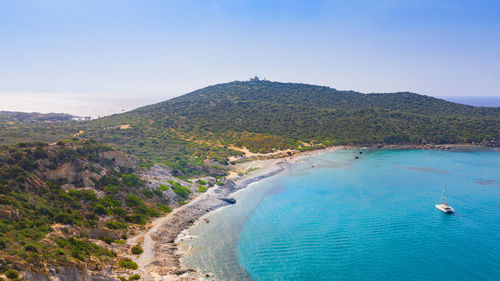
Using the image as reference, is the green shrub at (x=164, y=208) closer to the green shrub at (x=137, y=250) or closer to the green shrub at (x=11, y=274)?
the green shrub at (x=137, y=250)

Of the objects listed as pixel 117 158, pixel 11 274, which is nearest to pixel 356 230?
pixel 11 274

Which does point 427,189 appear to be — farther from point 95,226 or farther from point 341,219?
point 95,226

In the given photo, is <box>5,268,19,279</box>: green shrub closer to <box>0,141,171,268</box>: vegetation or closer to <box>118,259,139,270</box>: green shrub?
<box>0,141,171,268</box>: vegetation

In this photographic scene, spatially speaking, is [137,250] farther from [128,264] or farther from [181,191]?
[181,191]

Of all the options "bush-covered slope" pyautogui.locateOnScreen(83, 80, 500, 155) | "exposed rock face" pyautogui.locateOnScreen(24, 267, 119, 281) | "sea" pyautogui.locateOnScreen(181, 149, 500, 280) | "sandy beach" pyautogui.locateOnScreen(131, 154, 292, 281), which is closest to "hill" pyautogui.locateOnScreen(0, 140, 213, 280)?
"exposed rock face" pyautogui.locateOnScreen(24, 267, 119, 281)

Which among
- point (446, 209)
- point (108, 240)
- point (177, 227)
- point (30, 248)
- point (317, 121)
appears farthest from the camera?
point (317, 121)

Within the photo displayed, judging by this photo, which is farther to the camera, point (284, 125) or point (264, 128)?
point (284, 125)
